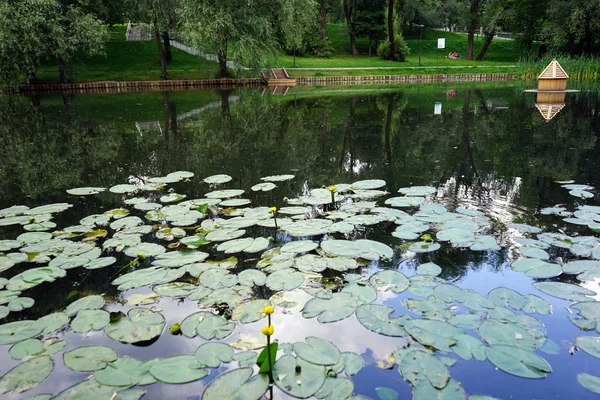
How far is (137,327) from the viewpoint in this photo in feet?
9.45

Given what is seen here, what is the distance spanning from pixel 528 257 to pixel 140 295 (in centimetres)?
309

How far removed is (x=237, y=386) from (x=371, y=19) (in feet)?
121

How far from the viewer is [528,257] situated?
12.0 ft

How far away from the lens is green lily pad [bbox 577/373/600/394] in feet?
7.43

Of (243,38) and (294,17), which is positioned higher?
(294,17)

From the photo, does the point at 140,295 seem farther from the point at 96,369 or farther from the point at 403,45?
the point at 403,45

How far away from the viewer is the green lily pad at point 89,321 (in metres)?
2.86

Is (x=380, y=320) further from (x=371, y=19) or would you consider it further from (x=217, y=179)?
(x=371, y=19)

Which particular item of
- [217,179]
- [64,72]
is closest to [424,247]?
[217,179]

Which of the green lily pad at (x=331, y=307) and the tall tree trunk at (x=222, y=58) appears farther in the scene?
the tall tree trunk at (x=222, y=58)

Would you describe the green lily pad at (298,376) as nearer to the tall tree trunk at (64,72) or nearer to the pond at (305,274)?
the pond at (305,274)

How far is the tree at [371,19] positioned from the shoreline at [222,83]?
11.2 m

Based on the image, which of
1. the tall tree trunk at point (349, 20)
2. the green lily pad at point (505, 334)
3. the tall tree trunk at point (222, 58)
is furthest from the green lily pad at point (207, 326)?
the tall tree trunk at point (349, 20)

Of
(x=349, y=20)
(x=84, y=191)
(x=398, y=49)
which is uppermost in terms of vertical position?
(x=349, y=20)
